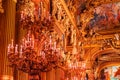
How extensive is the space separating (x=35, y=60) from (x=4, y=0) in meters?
2.85

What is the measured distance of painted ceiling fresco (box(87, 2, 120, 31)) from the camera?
70.8 ft

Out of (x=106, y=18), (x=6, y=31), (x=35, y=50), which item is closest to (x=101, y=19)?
(x=106, y=18)

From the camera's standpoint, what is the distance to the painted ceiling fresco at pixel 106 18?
70.8 ft

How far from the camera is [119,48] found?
861 inches

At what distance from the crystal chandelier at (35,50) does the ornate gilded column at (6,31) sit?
1.50m

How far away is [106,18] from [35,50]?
15.8 meters

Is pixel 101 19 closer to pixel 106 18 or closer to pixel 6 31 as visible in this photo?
pixel 106 18

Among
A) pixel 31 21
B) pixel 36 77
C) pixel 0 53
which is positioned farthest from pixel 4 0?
pixel 36 77

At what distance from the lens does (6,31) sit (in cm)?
838

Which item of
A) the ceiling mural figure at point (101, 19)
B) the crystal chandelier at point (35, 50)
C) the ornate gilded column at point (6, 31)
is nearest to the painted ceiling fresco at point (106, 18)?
the ceiling mural figure at point (101, 19)

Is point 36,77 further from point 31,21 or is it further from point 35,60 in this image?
point 31,21

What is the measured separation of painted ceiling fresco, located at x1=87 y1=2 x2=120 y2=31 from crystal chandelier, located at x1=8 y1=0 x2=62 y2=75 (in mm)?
14781

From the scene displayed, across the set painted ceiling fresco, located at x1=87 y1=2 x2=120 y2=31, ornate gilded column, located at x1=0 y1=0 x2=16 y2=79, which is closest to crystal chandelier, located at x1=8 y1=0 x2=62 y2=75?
ornate gilded column, located at x1=0 y1=0 x2=16 y2=79

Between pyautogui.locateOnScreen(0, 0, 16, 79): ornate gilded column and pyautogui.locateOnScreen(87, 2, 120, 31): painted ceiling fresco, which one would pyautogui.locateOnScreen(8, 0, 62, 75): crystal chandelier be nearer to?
pyautogui.locateOnScreen(0, 0, 16, 79): ornate gilded column
